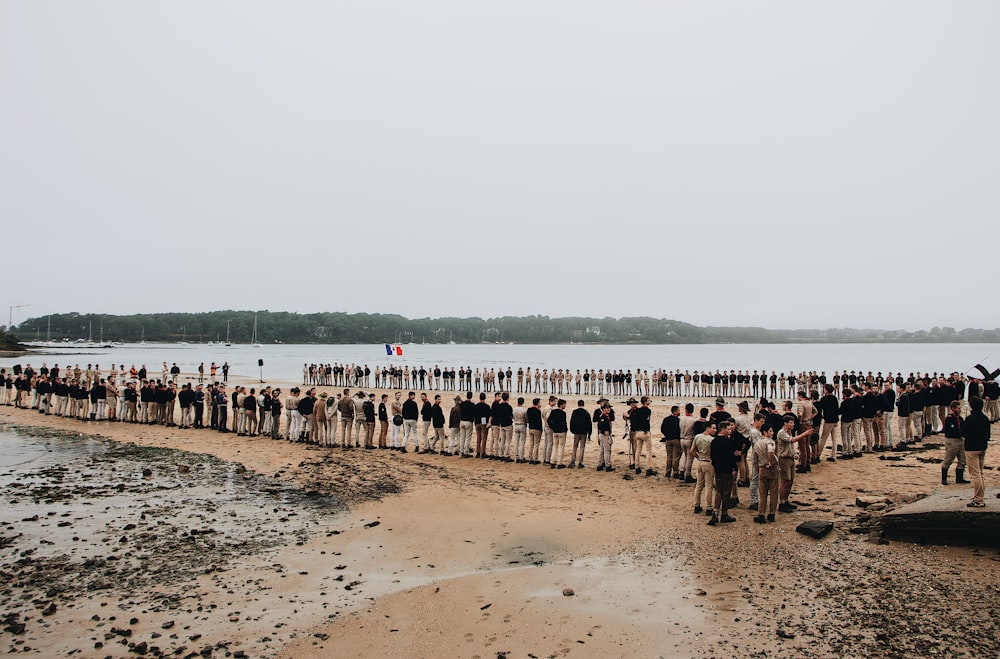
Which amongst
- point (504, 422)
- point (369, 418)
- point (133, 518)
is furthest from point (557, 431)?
point (133, 518)

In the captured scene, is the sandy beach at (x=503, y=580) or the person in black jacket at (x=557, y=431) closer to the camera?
the sandy beach at (x=503, y=580)

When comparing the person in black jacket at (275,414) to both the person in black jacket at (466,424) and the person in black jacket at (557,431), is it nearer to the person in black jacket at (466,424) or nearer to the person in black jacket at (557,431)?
the person in black jacket at (466,424)

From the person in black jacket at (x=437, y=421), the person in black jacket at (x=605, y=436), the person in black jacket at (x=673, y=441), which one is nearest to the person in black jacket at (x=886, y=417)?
the person in black jacket at (x=673, y=441)

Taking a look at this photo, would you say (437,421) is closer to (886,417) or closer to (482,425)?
(482,425)

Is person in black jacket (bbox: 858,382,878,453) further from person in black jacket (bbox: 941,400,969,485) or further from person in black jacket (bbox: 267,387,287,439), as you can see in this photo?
person in black jacket (bbox: 267,387,287,439)

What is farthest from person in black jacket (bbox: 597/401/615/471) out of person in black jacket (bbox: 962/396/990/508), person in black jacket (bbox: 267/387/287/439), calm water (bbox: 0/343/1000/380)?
calm water (bbox: 0/343/1000/380)

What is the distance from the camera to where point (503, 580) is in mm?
8062

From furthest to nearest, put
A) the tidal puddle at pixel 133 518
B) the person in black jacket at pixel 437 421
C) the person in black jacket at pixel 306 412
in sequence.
A: the person in black jacket at pixel 306 412 → the person in black jacket at pixel 437 421 → the tidal puddle at pixel 133 518

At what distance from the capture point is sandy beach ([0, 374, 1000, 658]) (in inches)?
250

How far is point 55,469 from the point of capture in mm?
15297

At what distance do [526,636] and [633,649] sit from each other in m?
1.17

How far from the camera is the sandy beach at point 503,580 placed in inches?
250

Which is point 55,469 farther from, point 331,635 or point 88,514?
point 331,635

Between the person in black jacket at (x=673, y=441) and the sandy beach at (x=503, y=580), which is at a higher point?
the person in black jacket at (x=673, y=441)
